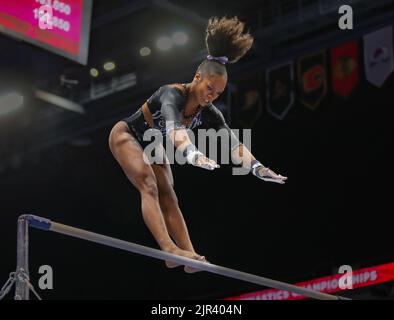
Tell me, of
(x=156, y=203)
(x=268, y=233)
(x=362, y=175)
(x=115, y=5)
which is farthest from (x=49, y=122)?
(x=156, y=203)

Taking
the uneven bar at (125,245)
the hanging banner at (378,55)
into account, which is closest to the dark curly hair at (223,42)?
the uneven bar at (125,245)

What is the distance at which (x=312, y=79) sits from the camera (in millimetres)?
11094

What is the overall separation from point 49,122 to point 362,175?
17.4 feet

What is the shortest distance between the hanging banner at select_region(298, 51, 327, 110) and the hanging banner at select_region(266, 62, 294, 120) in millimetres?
148

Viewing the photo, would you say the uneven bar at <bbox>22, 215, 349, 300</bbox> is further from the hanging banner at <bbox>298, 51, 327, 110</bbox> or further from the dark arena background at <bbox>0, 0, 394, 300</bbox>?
the hanging banner at <bbox>298, 51, 327, 110</bbox>

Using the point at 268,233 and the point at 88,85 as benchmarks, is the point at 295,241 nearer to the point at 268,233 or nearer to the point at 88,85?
the point at 268,233

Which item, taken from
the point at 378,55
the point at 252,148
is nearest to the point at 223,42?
the point at 378,55

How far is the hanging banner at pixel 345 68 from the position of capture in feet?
35.1

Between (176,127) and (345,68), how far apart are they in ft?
19.7

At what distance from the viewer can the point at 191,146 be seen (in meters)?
5.09

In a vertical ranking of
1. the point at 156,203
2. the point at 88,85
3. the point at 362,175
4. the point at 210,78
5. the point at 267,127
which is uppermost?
the point at 88,85

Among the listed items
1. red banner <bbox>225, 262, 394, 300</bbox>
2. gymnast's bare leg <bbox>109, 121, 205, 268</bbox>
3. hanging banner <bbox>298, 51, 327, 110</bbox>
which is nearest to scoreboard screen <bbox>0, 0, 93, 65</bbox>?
gymnast's bare leg <bbox>109, 121, 205, 268</bbox>

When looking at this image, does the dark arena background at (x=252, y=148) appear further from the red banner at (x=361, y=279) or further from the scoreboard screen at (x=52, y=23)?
the scoreboard screen at (x=52, y=23)

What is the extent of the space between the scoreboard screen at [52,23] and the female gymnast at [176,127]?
1.73 m
